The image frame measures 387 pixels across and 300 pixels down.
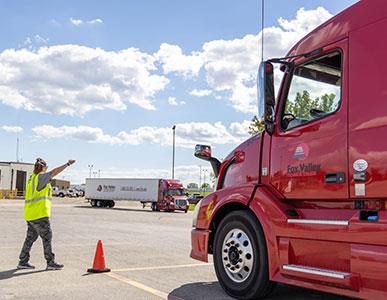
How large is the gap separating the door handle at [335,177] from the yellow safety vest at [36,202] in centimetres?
485

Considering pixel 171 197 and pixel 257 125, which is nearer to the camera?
pixel 257 125

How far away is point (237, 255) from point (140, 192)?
40605 mm

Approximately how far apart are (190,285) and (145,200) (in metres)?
38.8

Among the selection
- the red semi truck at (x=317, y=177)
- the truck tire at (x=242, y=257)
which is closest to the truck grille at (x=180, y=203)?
the red semi truck at (x=317, y=177)

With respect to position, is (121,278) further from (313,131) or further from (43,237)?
(313,131)

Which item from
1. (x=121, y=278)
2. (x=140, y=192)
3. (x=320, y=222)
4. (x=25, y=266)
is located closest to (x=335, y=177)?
(x=320, y=222)

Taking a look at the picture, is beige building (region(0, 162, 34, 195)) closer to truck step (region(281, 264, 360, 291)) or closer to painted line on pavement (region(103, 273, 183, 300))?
painted line on pavement (region(103, 273, 183, 300))

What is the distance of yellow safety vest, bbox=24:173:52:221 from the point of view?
7938 mm

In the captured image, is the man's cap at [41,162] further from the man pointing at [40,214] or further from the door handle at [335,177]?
the door handle at [335,177]

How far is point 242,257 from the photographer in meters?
5.94

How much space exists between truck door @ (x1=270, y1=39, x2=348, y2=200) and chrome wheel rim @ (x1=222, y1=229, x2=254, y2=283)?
81cm

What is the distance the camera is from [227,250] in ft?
20.2

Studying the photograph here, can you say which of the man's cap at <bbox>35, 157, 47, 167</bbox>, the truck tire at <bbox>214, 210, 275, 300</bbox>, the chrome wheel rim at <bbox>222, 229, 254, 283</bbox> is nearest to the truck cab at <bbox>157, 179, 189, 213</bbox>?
the man's cap at <bbox>35, 157, 47, 167</bbox>

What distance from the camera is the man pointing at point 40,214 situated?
7.93m
